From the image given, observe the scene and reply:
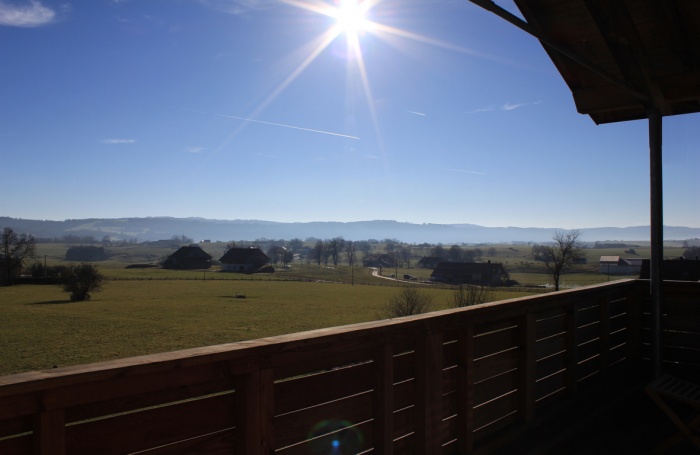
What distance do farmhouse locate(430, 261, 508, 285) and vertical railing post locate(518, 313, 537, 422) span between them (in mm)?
65889

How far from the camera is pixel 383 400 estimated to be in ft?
7.41

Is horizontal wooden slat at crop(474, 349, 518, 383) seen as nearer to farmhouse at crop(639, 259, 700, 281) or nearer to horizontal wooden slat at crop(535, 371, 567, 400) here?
horizontal wooden slat at crop(535, 371, 567, 400)

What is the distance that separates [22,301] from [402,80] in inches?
1589

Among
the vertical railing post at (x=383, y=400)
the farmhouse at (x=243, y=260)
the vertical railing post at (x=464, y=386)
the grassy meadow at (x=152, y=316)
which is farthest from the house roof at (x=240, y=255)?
the vertical railing post at (x=383, y=400)

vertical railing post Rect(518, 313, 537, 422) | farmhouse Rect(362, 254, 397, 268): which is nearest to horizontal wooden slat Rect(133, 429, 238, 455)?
vertical railing post Rect(518, 313, 537, 422)

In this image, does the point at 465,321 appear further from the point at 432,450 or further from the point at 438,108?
the point at 438,108

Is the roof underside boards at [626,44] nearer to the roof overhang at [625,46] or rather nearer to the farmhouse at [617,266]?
the roof overhang at [625,46]

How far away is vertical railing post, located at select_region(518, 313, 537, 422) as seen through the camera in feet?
11.0

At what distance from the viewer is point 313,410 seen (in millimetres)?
1968

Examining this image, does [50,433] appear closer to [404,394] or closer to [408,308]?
[404,394]

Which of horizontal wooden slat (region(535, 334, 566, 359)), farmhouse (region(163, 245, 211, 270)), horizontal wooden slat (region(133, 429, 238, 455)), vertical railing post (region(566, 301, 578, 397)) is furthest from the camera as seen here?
farmhouse (region(163, 245, 211, 270))

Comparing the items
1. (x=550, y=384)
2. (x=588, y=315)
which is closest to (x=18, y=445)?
(x=550, y=384)

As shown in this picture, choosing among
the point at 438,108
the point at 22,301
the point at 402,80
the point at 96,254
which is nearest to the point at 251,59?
the point at 402,80

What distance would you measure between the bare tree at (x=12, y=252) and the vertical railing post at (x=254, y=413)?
63375 mm
